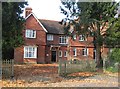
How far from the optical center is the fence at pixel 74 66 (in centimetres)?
2386

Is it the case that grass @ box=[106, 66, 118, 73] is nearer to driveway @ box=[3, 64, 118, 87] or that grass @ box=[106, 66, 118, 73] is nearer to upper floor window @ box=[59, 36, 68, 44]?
driveway @ box=[3, 64, 118, 87]

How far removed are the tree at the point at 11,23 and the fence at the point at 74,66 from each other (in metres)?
4.63

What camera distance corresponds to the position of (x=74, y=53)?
57.2 meters

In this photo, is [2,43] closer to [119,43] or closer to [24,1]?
[24,1]

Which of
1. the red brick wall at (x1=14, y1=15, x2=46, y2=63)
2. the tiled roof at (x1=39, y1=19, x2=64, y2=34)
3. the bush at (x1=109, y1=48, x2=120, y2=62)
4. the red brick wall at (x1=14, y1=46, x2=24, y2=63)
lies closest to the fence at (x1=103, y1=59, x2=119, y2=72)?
the bush at (x1=109, y1=48, x2=120, y2=62)

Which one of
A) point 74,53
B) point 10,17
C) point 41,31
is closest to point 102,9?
point 10,17

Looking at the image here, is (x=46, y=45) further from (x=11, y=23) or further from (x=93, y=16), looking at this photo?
(x=11, y=23)

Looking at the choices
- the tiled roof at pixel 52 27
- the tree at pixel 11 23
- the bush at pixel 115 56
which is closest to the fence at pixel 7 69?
the tree at pixel 11 23

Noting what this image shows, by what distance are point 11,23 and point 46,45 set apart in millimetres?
30674

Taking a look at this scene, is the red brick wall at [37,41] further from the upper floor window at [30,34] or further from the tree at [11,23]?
the tree at [11,23]

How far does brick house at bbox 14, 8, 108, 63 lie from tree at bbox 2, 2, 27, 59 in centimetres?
2353

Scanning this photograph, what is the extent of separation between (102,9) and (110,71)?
8.16 metres

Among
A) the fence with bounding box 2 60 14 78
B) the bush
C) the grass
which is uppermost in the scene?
the bush

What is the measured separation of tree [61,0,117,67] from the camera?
32406 millimetres
